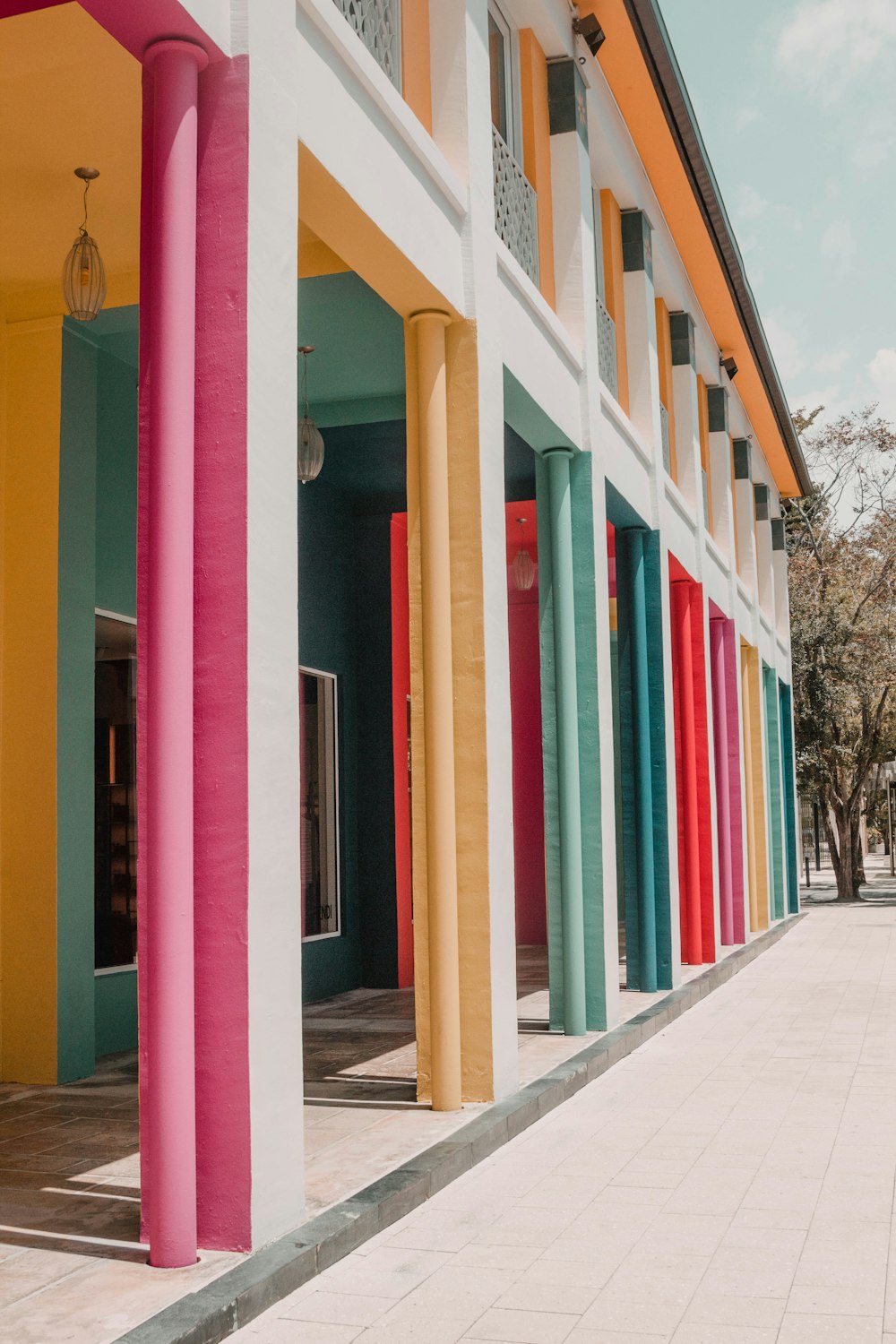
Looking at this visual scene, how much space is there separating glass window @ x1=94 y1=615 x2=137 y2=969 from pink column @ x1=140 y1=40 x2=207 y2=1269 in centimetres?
411

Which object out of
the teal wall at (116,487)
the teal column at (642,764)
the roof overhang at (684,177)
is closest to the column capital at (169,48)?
the teal wall at (116,487)

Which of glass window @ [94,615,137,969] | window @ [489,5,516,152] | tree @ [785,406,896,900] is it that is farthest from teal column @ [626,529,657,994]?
tree @ [785,406,896,900]

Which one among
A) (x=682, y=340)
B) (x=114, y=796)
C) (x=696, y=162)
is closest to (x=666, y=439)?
(x=682, y=340)

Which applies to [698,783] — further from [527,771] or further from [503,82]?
[503,82]

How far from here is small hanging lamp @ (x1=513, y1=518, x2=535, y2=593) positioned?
14.3 m

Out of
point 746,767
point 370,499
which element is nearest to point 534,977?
point 370,499

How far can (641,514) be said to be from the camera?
10898mm

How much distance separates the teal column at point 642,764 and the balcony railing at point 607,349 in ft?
4.17

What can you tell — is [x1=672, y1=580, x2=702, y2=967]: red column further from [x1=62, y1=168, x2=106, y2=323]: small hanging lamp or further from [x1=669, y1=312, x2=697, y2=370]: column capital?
[x1=62, y1=168, x2=106, y2=323]: small hanging lamp

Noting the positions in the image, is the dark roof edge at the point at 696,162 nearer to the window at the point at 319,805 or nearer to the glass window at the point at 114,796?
the window at the point at 319,805

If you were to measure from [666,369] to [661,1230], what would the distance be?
9790mm

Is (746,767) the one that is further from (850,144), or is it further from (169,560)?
(169,560)

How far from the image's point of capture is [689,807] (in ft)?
40.1

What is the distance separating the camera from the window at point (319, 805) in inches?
432
